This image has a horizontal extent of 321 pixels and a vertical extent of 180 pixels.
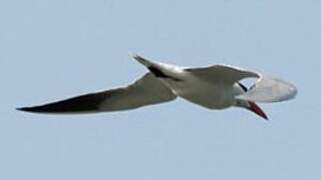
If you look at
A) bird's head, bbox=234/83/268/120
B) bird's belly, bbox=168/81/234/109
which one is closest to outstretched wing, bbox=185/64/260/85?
bird's belly, bbox=168/81/234/109

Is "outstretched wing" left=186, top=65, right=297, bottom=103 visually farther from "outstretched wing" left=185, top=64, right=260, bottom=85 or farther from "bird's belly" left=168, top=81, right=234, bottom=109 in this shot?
"bird's belly" left=168, top=81, right=234, bottom=109

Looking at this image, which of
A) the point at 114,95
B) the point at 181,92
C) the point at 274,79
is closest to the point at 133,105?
the point at 114,95

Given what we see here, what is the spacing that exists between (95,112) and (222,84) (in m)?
2.29

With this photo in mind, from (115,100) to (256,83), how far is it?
13.4 feet

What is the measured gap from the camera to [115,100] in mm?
19469

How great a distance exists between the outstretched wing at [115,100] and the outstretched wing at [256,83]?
1463 millimetres

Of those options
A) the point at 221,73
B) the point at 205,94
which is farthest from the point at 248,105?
the point at 221,73

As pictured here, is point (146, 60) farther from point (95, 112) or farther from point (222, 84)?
point (95, 112)

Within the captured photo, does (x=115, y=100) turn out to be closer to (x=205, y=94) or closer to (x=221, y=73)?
(x=205, y=94)

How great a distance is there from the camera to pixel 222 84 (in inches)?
700

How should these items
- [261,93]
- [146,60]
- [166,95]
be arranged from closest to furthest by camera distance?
[261,93]
[146,60]
[166,95]

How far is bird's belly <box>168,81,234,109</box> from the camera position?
1772 centimetres

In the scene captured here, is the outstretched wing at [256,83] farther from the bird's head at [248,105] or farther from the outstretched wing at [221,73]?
the bird's head at [248,105]

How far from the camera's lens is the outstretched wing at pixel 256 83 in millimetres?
15148
